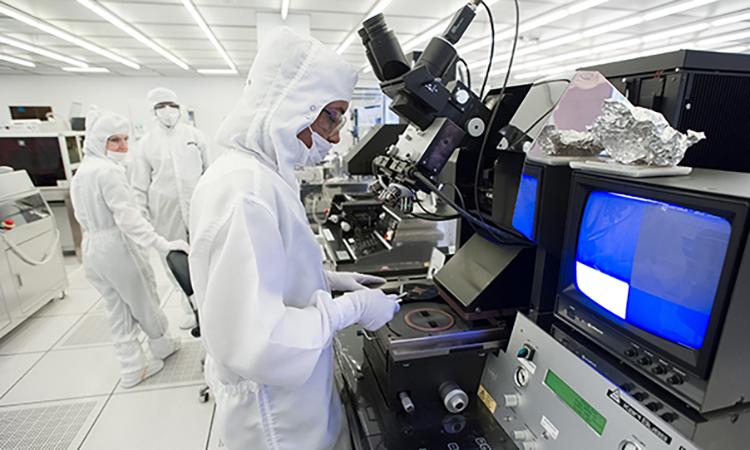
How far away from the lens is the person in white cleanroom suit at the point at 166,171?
116 inches

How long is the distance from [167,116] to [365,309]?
2800mm

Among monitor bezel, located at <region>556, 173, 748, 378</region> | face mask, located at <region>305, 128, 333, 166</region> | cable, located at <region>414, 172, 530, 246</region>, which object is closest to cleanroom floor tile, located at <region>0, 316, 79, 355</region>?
face mask, located at <region>305, 128, 333, 166</region>

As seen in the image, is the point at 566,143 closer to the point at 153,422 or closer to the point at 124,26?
the point at 153,422

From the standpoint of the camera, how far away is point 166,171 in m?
2.95

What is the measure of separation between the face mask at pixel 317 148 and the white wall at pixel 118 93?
347 inches

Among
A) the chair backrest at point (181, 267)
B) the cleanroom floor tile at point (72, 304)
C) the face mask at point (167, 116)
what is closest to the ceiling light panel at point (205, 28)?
the face mask at point (167, 116)

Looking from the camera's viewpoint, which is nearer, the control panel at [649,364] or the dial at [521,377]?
the control panel at [649,364]

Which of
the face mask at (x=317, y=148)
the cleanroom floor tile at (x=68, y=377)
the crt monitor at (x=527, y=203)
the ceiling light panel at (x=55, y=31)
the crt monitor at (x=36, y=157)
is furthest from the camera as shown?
the ceiling light panel at (x=55, y=31)

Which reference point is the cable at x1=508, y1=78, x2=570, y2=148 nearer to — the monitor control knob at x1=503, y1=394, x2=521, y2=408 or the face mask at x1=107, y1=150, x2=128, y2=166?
the monitor control knob at x1=503, y1=394, x2=521, y2=408

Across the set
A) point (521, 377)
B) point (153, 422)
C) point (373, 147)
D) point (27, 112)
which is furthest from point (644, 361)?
point (27, 112)

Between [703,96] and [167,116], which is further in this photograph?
[167,116]

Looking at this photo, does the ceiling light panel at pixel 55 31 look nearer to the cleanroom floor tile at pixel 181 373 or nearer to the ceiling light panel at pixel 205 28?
the ceiling light panel at pixel 205 28

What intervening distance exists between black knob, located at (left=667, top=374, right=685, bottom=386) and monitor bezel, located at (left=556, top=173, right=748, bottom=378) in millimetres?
20

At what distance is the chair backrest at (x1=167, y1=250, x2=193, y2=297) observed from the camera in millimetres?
1920
